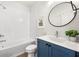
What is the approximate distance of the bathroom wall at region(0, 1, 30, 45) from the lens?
3150mm

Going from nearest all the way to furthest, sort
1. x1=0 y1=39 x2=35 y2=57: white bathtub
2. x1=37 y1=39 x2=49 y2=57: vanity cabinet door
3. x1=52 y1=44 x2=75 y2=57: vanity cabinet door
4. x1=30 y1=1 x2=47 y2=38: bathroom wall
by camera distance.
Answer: x1=52 y1=44 x2=75 y2=57: vanity cabinet door
x1=37 y1=39 x2=49 y2=57: vanity cabinet door
x1=0 y1=39 x2=35 y2=57: white bathtub
x1=30 y1=1 x2=47 y2=38: bathroom wall

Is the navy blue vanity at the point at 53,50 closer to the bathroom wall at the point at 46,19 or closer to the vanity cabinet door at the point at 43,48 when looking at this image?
the vanity cabinet door at the point at 43,48

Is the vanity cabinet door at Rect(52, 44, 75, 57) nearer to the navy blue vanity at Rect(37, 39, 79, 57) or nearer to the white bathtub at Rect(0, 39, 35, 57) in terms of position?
the navy blue vanity at Rect(37, 39, 79, 57)

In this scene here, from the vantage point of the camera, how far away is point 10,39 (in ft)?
11.0

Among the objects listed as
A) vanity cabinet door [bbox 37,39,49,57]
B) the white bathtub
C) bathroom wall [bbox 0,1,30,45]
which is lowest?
the white bathtub

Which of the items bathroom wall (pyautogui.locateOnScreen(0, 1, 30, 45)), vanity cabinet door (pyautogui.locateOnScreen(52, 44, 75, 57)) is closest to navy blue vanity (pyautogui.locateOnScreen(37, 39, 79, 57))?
vanity cabinet door (pyautogui.locateOnScreen(52, 44, 75, 57))

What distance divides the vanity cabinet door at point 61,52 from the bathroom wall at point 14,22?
192 centimetres

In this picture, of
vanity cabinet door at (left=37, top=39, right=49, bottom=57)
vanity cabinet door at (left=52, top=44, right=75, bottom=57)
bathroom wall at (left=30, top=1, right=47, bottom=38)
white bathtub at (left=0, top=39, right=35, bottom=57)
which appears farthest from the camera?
bathroom wall at (left=30, top=1, right=47, bottom=38)

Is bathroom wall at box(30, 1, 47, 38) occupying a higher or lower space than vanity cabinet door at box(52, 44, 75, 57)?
higher

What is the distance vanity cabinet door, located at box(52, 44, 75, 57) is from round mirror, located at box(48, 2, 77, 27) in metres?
0.83

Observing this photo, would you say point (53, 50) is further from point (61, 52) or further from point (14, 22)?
point (14, 22)

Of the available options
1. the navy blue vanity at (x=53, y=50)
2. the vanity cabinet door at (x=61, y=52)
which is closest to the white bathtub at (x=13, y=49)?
the navy blue vanity at (x=53, y=50)

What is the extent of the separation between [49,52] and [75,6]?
4.17ft

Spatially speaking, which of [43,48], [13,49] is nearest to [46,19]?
[43,48]
